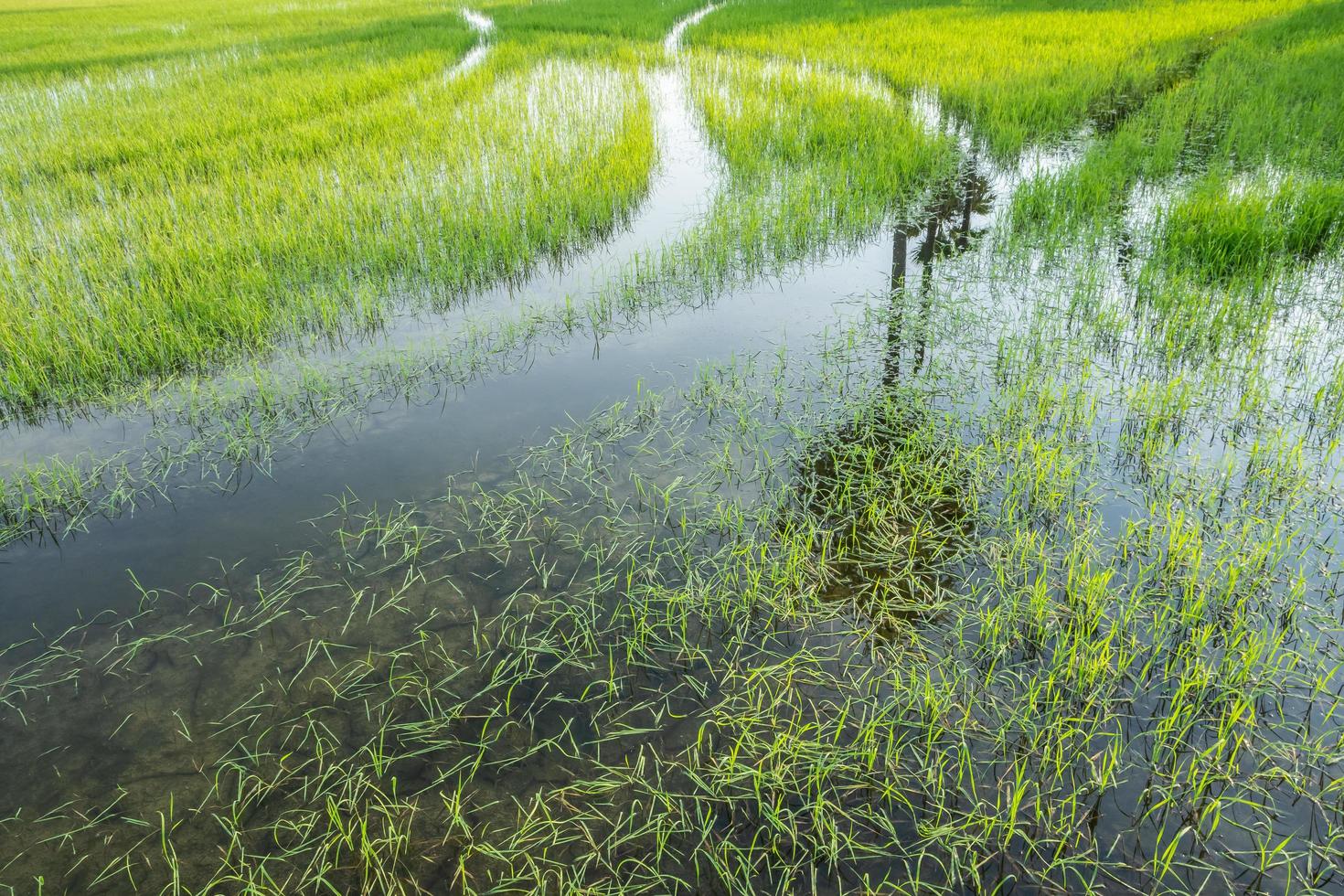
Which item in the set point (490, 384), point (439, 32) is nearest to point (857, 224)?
point (490, 384)

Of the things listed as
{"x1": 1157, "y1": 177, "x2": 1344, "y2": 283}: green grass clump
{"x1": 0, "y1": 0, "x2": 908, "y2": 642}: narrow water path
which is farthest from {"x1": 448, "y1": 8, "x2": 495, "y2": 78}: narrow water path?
{"x1": 1157, "y1": 177, "x2": 1344, "y2": 283}: green grass clump

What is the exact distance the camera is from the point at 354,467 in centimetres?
313

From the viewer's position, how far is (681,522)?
109 inches

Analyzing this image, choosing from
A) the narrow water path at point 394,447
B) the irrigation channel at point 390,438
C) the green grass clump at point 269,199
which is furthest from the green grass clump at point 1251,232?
the green grass clump at point 269,199

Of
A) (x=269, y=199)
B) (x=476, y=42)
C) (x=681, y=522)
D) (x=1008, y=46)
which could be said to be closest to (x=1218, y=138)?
(x=1008, y=46)

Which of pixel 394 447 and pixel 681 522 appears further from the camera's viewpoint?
pixel 394 447

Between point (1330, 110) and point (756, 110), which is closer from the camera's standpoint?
point (1330, 110)

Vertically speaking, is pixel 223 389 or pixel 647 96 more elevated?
pixel 647 96

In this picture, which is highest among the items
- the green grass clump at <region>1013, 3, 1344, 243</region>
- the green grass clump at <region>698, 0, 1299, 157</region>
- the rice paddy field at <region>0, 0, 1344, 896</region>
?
the green grass clump at <region>698, 0, 1299, 157</region>

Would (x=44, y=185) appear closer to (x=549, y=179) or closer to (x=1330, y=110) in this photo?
(x=549, y=179)

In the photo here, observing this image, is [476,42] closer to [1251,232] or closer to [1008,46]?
[1008,46]

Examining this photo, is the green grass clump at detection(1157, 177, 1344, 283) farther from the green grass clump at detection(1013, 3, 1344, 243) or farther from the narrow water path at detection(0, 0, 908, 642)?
the narrow water path at detection(0, 0, 908, 642)

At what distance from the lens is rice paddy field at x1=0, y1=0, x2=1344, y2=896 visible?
175 cm

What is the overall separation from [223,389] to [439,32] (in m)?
12.8
